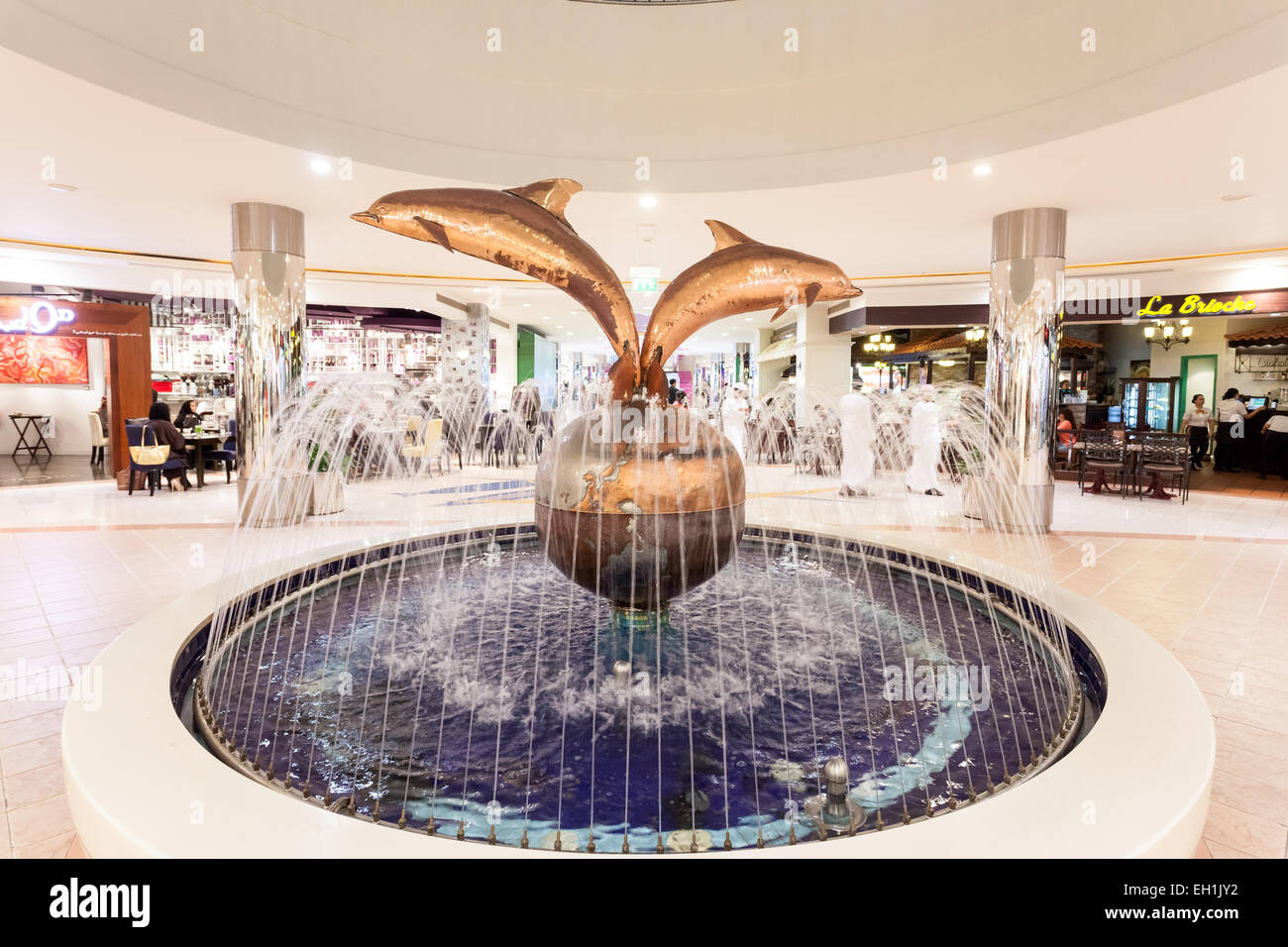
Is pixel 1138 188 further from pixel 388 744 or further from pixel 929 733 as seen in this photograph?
pixel 388 744

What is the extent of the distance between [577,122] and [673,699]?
5.67m

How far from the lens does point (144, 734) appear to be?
2.09m

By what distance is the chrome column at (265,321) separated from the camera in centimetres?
736

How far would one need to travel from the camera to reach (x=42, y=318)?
11.9 metres

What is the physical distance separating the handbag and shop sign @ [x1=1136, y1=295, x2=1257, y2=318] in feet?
58.6

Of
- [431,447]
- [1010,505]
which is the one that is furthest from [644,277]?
[1010,505]

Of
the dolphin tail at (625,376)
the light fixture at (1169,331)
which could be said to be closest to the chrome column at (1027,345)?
the dolphin tail at (625,376)

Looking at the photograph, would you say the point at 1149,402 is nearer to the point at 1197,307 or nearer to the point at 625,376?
the point at 1197,307

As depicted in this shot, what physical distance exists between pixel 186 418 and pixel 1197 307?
19.7m

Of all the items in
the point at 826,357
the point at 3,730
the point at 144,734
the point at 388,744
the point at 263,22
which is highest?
the point at 263,22

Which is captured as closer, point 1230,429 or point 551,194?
point 551,194

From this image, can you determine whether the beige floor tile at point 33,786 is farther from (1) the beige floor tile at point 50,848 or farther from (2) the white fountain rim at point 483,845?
(2) the white fountain rim at point 483,845

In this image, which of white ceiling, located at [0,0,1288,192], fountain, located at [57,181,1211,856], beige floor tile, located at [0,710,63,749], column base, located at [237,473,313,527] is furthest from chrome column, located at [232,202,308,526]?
beige floor tile, located at [0,710,63,749]

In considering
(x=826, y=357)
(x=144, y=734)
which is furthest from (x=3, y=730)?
(x=826, y=357)
